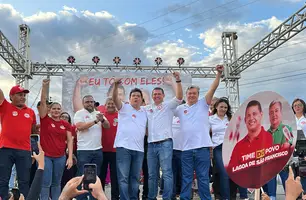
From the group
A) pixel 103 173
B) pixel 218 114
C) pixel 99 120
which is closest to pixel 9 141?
pixel 99 120

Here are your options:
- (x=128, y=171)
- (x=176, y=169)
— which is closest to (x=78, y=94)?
(x=176, y=169)

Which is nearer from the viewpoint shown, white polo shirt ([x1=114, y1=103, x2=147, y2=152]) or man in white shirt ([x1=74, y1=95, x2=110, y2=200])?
white polo shirt ([x1=114, y1=103, x2=147, y2=152])

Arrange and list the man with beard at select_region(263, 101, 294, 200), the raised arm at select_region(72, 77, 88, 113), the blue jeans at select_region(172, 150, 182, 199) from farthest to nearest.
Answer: the raised arm at select_region(72, 77, 88, 113)
the blue jeans at select_region(172, 150, 182, 199)
the man with beard at select_region(263, 101, 294, 200)

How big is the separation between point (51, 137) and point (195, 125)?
5.68 ft

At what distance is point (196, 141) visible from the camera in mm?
3801

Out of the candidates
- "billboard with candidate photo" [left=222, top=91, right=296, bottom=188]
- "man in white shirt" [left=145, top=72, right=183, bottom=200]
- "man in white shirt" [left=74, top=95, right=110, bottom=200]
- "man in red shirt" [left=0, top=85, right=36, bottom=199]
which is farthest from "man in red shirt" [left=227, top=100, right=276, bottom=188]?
"man in red shirt" [left=0, top=85, right=36, bottom=199]

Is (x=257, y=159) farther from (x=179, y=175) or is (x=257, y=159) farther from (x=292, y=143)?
(x=179, y=175)

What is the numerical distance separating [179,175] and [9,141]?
2369mm

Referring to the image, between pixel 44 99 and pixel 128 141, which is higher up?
pixel 44 99

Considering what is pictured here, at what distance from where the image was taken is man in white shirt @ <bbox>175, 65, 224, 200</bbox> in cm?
376

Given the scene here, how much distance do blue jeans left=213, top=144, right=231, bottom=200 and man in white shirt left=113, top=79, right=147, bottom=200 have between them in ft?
3.36

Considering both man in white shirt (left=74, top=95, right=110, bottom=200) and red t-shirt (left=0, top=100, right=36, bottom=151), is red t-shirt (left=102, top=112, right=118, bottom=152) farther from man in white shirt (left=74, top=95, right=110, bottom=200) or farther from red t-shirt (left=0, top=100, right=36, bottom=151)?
red t-shirt (left=0, top=100, right=36, bottom=151)

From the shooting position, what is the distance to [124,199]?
12.2ft

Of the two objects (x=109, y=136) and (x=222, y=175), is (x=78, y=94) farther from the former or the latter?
(x=222, y=175)
